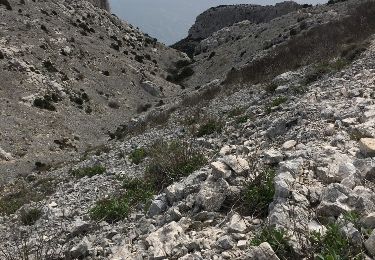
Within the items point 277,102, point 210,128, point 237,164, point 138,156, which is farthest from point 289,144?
point 138,156

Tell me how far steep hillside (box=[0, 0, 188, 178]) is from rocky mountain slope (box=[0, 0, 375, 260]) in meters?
22.4

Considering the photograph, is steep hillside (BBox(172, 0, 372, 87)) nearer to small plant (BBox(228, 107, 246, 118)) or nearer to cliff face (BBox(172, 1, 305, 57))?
cliff face (BBox(172, 1, 305, 57))

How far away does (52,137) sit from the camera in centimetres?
4394

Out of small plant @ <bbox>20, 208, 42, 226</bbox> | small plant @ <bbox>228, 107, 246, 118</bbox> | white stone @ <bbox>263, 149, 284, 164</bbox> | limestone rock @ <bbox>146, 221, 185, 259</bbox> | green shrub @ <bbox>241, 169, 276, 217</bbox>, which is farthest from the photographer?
small plant @ <bbox>228, 107, 246, 118</bbox>

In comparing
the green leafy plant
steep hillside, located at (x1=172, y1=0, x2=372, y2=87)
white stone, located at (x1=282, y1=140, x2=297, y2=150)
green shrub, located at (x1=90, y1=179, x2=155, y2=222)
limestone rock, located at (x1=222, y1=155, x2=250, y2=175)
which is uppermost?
limestone rock, located at (x1=222, y1=155, x2=250, y2=175)

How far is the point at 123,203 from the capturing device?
42.0 ft

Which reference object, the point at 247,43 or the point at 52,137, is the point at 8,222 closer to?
the point at 52,137

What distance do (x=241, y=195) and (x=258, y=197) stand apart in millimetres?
557

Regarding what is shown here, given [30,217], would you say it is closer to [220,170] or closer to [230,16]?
[220,170]

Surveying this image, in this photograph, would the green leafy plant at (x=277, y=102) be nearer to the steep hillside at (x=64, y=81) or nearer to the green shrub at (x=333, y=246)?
the green shrub at (x=333, y=246)

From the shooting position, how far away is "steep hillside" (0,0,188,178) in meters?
42.8

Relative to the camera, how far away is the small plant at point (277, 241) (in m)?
7.13

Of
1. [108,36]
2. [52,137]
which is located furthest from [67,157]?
[108,36]

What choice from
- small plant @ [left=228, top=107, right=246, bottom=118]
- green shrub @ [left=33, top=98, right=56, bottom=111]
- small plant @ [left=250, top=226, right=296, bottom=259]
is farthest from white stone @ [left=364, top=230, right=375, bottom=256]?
green shrub @ [left=33, top=98, right=56, bottom=111]
